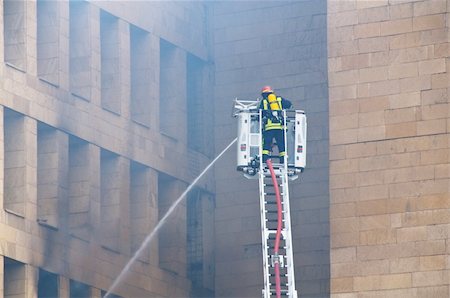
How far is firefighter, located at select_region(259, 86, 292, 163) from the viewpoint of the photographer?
39.9 meters

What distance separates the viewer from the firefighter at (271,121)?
39.9 meters

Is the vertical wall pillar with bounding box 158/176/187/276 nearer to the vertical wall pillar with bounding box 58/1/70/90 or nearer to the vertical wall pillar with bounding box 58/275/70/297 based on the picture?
the vertical wall pillar with bounding box 58/275/70/297

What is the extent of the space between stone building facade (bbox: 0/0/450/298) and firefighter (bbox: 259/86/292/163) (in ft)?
21.3

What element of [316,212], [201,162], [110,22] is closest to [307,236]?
[316,212]

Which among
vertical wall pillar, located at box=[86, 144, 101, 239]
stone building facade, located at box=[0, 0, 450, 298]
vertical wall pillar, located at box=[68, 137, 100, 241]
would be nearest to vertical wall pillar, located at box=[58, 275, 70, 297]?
stone building facade, located at box=[0, 0, 450, 298]

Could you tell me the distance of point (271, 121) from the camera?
4006 centimetres

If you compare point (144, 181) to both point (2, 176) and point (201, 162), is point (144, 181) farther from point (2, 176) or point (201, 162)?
point (2, 176)

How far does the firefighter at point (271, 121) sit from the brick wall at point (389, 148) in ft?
21.0

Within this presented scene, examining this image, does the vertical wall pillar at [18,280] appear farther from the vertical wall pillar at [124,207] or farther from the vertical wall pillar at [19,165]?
the vertical wall pillar at [124,207]

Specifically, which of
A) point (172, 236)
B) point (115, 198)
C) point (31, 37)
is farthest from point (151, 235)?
point (31, 37)

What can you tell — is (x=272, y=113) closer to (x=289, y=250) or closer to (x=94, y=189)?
(x=289, y=250)

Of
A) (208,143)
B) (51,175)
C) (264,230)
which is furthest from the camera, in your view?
(208,143)

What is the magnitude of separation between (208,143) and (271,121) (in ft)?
60.3

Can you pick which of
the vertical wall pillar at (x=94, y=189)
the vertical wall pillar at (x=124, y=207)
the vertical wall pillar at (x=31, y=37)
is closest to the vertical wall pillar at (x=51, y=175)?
the vertical wall pillar at (x=94, y=189)
